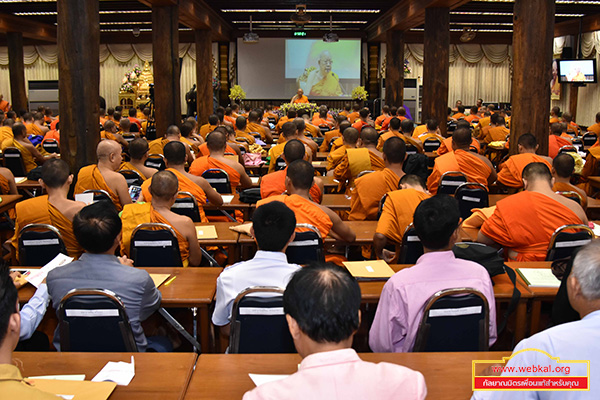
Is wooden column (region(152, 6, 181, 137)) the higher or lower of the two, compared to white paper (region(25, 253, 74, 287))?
higher

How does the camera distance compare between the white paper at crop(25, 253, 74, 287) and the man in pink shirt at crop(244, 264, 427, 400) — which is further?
the white paper at crop(25, 253, 74, 287)

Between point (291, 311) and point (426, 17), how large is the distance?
10.5 m

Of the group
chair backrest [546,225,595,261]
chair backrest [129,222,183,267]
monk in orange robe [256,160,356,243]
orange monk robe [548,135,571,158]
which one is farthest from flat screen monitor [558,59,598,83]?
chair backrest [129,222,183,267]

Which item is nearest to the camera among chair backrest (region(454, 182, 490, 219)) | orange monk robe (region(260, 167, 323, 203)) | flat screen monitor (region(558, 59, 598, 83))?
orange monk robe (region(260, 167, 323, 203))

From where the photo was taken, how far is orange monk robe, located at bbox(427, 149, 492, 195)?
19.4 feet

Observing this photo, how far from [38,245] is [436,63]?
30.0 ft

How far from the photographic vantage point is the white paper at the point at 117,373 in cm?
190

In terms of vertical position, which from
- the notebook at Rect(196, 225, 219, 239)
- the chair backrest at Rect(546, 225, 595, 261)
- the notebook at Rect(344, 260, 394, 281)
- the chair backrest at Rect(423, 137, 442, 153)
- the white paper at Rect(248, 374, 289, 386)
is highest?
the chair backrest at Rect(423, 137, 442, 153)

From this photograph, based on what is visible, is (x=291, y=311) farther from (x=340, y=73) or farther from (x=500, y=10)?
(x=340, y=73)

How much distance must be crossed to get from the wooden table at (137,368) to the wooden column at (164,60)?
8.53 meters

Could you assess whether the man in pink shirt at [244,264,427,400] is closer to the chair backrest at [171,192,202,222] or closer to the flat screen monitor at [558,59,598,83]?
the chair backrest at [171,192,202,222]

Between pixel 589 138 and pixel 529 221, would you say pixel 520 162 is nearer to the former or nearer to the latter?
pixel 529 221

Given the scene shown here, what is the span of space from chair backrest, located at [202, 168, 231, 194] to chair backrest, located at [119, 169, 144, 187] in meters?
0.59

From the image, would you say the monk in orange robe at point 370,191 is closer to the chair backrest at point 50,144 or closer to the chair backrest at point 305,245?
the chair backrest at point 305,245
